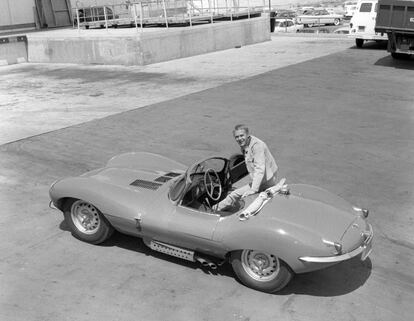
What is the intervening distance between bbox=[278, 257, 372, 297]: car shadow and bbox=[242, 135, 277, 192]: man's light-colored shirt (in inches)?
41.9

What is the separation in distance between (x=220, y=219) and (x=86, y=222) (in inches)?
70.9

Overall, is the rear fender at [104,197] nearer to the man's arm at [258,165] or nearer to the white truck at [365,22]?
the man's arm at [258,165]

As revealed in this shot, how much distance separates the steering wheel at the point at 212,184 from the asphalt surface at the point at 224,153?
2.71 ft

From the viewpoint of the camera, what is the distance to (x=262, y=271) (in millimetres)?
4961

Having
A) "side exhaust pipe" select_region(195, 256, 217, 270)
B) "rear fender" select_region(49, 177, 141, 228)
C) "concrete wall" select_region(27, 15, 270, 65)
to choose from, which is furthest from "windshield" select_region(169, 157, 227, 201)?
"concrete wall" select_region(27, 15, 270, 65)

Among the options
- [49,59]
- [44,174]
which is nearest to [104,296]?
[44,174]

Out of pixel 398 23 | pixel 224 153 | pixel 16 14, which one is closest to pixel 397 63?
pixel 398 23

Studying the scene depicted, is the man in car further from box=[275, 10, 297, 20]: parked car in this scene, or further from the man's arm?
box=[275, 10, 297, 20]: parked car

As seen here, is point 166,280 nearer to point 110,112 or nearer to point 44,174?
point 44,174

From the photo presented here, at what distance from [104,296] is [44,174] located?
12.6ft

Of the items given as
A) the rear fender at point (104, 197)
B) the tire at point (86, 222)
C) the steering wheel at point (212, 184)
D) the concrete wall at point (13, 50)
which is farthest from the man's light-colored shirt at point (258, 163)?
the concrete wall at point (13, 50)

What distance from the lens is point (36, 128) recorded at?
10.9m

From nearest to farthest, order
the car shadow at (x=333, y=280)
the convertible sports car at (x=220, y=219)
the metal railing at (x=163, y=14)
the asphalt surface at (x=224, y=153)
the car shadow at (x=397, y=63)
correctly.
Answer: the convertible sports car at (x=220, y=219), the asphalt surface at (x=224, y=153), the car shadow at (x=333, y=280), the car shadow at (x=397, y=63), the metal railing at (x=163, y=14)

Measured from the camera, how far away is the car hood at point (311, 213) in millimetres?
4730
